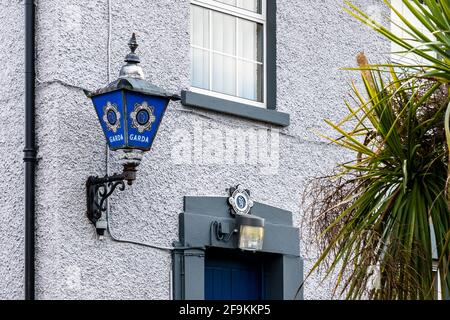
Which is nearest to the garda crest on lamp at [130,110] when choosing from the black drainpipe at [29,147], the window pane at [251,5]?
the black drainpipe at [29,147]

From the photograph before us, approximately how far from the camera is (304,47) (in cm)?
1073

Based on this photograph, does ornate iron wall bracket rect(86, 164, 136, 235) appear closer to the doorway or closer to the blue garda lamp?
the blue garda lamp

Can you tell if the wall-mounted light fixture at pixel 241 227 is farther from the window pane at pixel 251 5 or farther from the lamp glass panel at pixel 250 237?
the window pane at pixel 251 5

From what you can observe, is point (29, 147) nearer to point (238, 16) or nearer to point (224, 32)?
point (224, 32)

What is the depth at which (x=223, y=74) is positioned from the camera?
10.2m

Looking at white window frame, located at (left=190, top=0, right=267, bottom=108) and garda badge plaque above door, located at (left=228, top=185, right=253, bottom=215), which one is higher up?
white window frame, located at (left=190, top=0, right=267, bottom=108)

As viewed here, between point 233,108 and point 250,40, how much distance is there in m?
0.91

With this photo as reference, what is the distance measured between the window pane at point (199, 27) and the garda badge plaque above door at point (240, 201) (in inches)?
52.1

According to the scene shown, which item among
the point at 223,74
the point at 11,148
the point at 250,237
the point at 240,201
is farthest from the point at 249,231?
the point at 11,148

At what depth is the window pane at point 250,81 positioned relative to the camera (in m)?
10.3

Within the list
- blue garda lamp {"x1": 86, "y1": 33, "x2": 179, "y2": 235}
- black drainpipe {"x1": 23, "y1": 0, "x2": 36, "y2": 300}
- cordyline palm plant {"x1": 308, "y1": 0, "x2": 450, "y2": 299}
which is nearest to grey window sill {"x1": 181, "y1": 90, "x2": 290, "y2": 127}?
blue garda lamp {"x1": 86, "y1": 33, "x2": 179, "y2": 235}

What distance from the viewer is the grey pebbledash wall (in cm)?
862

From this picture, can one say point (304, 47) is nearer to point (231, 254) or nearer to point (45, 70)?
point (231, 254)

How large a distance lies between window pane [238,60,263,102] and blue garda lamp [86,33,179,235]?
173 cm
